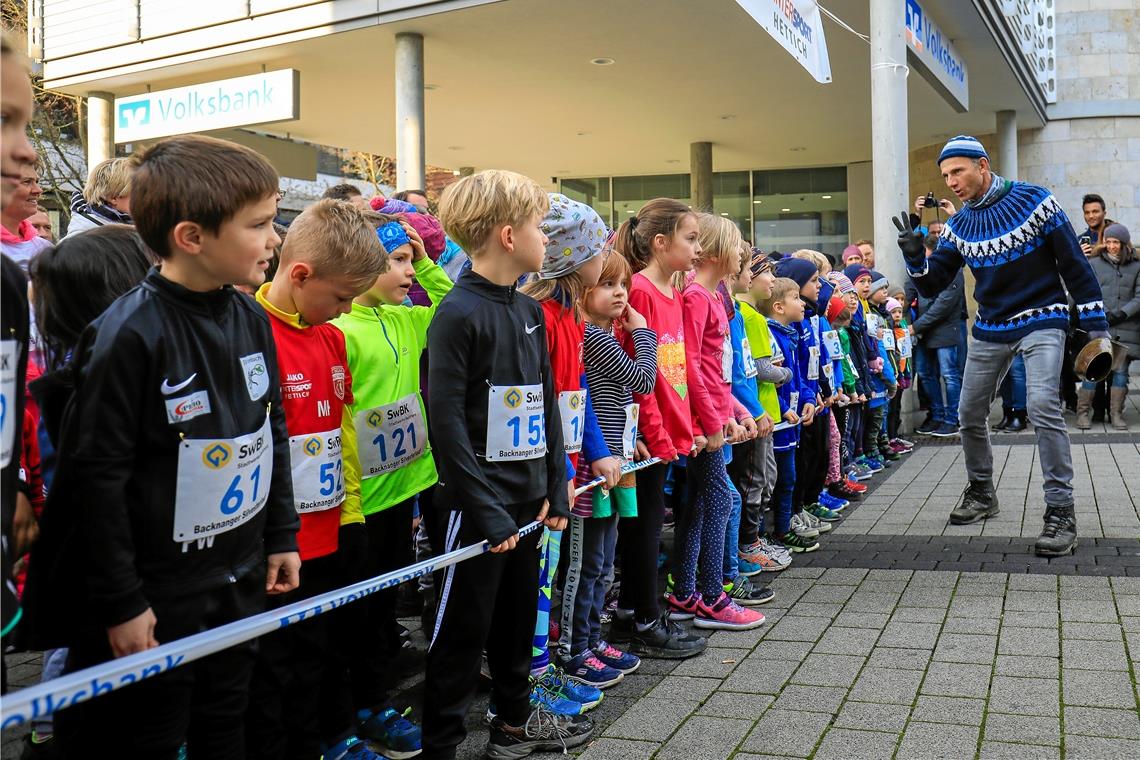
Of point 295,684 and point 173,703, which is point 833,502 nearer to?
point 295,684

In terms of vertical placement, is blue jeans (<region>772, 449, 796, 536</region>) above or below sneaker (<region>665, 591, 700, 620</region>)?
above

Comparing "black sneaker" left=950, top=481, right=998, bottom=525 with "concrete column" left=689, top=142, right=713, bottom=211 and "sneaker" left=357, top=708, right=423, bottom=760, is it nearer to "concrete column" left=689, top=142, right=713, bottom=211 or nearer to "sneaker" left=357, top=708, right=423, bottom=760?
"sneaker" left=357, top=708, right=423, bottom=760

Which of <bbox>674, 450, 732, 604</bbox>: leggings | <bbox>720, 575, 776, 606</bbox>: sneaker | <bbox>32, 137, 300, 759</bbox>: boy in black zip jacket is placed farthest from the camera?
<bbox>720, 575, 776, 606</bbox>: sneaker

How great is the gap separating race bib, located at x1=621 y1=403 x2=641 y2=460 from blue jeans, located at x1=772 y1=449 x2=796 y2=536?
7.31 ft

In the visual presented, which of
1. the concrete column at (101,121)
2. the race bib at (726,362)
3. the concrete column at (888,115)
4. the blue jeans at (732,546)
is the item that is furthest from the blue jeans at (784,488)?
the concrete column at (101,121)

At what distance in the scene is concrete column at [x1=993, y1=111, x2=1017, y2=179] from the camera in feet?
64.5

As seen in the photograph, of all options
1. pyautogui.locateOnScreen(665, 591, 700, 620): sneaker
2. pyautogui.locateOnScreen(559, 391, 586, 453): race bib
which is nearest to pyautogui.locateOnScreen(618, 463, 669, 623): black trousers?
pyautogui.locateOnScreen(665, 591, 700, 620): sneaker

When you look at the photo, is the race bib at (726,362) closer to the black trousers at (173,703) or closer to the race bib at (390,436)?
the race bib at (390,436)

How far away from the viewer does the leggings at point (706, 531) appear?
4.68 meters

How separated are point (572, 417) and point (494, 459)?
0.70 metres

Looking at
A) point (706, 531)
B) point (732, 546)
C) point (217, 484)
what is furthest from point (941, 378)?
point (217, 484)

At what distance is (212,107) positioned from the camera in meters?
11.1

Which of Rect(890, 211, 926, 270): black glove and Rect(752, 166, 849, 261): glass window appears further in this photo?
Rect(752, 166, 849, 261): glass window

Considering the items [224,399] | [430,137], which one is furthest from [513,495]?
[430,137]
